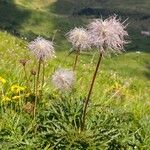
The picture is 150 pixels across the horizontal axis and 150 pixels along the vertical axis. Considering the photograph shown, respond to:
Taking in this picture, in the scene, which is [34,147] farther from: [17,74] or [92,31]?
[17,74]

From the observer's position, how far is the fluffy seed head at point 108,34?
22.5 feet

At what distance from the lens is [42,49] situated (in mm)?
8008

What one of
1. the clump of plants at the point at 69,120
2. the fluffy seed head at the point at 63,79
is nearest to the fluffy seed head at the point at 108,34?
the clump of plants at the point at 69,120

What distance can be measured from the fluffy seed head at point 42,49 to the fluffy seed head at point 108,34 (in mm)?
1079

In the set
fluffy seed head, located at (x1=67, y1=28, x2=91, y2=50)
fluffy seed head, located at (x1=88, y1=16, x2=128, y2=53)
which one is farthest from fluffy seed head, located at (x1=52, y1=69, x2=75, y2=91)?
fluffy seed head, located at (x1=88, y1=16, x2=128, y2=53)

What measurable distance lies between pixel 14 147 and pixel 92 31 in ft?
→ 8.04

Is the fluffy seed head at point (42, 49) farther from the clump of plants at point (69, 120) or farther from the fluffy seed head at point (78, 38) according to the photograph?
the fluffy seed head at point (78, 38)

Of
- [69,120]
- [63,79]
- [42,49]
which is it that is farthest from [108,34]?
[69,120]

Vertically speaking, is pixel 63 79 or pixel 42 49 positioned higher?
pixel 42 49

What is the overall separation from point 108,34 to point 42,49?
1493mm

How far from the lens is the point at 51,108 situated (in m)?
9.03

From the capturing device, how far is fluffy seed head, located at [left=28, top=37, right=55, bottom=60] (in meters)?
8.00

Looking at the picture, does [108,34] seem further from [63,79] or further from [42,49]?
[63,79]

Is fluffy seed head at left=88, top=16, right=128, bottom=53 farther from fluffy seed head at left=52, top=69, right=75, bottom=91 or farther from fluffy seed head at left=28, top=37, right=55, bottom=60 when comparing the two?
fluffy seed head at left=52, top=69, right=75, bottom=91
